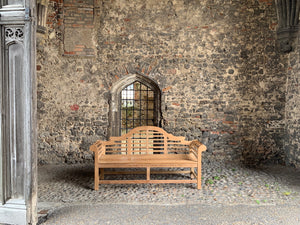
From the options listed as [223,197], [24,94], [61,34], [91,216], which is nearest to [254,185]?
[223,197]

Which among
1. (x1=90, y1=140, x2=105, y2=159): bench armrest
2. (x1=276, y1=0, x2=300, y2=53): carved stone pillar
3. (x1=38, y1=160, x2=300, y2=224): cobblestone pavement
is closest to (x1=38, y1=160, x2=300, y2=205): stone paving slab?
(x1=38, y1=160, x2=300, y2=224): cobblestone pavement

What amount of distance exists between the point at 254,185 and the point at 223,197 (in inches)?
38.6

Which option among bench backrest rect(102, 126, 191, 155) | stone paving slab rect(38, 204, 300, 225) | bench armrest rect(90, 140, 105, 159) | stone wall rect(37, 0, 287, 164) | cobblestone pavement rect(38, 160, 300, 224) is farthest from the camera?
stone wall rect(37, 0, 287, 164)

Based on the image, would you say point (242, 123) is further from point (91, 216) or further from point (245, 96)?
point (91, 216)

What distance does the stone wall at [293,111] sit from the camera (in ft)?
19.5

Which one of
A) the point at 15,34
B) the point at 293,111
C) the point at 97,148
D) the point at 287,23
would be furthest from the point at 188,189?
the point at 287,23

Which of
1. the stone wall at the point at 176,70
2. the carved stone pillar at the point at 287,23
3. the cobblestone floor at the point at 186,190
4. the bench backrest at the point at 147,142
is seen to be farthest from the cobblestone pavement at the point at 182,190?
the carved stone pillar at the point at 287,23

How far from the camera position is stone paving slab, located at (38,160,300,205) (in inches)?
160

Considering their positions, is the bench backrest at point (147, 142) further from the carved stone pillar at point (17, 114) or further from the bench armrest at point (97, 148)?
the carved stone pillar at point (17, 114)

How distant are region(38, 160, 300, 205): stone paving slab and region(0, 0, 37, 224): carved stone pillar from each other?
102cm

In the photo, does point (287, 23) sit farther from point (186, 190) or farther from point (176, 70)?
point (186, 190)

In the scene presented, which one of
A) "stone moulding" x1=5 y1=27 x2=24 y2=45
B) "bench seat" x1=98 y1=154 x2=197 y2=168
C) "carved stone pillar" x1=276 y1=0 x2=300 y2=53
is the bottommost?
"bench seat" x1=98 y1=154 x2=197 y2=168

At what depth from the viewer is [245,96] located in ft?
21.5

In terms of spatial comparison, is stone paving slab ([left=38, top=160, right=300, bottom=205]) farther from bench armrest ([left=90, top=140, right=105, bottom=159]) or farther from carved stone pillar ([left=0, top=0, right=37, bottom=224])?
carved stone pillar ([left=0, top=0, right=37, bottom=224])
